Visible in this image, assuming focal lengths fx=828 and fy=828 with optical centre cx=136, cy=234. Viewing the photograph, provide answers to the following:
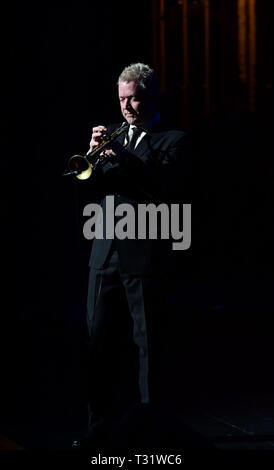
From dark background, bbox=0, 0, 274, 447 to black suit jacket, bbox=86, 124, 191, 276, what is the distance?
154 centimetres

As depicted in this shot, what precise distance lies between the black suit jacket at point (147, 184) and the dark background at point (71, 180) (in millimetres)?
1536

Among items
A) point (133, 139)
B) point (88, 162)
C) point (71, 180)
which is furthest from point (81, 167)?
point (71, 180)

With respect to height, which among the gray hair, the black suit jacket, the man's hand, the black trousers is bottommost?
the black trousers

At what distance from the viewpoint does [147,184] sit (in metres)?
3.69

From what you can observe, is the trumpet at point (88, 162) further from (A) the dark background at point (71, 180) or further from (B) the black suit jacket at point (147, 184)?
(A) the dark background at point (71, 180)

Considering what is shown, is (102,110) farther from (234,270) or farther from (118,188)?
(118,188)

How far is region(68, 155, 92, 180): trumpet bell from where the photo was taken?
150 inches

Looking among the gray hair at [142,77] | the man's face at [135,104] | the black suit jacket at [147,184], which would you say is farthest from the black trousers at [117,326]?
the gray hair at [142,77]

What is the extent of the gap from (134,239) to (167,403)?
6.22 feet

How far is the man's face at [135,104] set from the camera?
3.76 m

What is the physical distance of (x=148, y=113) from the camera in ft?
12.5

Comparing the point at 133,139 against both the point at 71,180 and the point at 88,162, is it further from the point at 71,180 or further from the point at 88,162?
the point at 71,180

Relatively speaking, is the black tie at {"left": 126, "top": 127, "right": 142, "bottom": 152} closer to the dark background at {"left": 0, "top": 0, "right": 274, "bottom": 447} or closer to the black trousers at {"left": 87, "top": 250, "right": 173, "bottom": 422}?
the black trousers at {"left": 87, "top": 250, "right": 173, "bottom": 422}

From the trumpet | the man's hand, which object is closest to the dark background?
the trumpet
